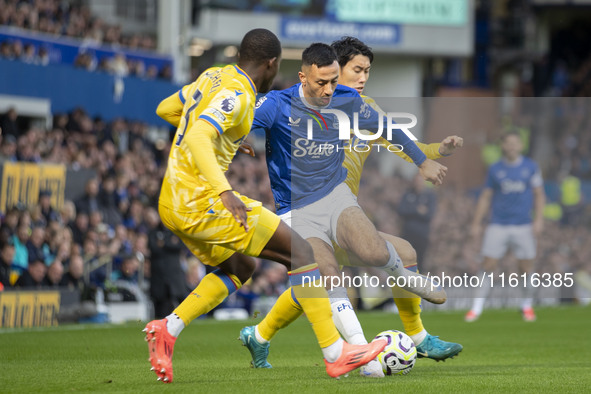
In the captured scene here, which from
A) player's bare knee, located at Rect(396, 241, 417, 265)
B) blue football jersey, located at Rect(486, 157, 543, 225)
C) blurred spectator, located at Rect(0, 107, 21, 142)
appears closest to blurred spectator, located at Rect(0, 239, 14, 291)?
blurred spectator, located at Rect(0, 107, 21, 142)

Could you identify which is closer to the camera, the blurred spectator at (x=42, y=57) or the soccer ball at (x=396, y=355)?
the soccer ball at (x=396, y=355)

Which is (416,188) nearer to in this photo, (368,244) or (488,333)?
(488,333)

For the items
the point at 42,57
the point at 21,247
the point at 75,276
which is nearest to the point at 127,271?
the point at 75,276

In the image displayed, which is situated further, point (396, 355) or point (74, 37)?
point (74, 37)

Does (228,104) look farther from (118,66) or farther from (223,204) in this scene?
(118,66)

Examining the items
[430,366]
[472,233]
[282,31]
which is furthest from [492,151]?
[282,31]

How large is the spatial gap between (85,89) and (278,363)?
46.7 ft

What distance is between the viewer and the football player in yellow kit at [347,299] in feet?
23.8

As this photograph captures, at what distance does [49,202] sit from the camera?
15.5m

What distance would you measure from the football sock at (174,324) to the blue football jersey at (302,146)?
1.26 m

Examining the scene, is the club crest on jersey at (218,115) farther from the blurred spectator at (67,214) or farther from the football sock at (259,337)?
the blurred spectator at (67,214)

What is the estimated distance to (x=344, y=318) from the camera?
6762mm

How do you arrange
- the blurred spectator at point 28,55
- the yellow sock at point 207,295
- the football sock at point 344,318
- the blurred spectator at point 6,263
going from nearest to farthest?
the yellow sock at point 207,295 → the football sock at point 344,318 → the blurred spectator at point 6,263 → the blurred spectator at point 28,55

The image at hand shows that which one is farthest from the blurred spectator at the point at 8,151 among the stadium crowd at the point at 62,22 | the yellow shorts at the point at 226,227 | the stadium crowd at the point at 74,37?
the yellow shorts at the point at 226,227
